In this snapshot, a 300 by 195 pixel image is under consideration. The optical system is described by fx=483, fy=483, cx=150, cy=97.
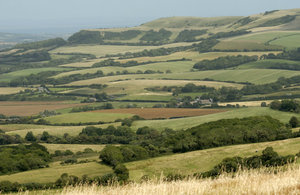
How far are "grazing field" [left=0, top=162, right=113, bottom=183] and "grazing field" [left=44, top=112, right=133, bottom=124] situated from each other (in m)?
52.9

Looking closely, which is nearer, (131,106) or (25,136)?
(25,136)

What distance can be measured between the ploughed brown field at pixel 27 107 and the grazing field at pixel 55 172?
7867cm

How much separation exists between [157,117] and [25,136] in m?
31.7

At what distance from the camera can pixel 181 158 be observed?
60.1 meters

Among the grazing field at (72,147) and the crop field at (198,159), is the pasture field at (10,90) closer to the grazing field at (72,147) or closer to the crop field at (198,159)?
the grazing field at (72,147)

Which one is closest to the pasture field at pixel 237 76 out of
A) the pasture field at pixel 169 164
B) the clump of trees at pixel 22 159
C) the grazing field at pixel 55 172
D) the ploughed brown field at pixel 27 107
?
the ploughed brown field at pixel 27 107

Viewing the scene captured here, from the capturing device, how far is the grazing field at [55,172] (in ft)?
179

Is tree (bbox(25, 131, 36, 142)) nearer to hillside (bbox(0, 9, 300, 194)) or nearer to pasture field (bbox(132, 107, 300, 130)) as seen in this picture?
hillside (bbox(0, 9, 300, 194))

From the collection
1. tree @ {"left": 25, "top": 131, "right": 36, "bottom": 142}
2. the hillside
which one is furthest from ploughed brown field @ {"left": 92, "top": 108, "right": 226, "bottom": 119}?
tree @ {"left": 25, "top": 131, "right": 36, "bottom": 142}

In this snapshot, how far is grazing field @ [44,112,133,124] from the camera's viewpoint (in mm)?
115950

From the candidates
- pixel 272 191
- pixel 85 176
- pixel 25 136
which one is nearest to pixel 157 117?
pixel 25 136

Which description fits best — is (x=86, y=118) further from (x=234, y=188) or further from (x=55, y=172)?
(x=234, y=188)

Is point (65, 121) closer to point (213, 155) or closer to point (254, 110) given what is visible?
point (254, 110)

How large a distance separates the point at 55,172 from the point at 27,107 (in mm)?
95403
